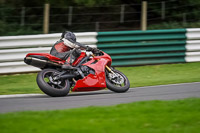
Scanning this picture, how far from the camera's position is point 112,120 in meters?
4.83

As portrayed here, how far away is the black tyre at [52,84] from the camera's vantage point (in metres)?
6.95

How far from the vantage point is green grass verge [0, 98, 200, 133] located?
4.39m

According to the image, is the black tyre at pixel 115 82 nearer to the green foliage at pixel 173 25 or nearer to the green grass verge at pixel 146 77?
the green grass verge at pixel 146 77

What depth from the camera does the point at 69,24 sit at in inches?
503

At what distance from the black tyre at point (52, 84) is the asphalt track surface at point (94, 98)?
0.44ft

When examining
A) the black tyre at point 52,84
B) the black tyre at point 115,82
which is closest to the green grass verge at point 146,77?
the black tyre at point 115,82

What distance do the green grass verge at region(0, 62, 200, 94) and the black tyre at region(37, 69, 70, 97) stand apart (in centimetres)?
139

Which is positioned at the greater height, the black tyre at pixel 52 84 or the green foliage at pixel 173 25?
the green foliage at pixel 173 25

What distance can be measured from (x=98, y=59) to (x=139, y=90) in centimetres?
119

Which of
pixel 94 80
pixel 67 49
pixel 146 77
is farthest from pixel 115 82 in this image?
pixel 146 77

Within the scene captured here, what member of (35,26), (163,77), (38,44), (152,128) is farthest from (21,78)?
(152,128)

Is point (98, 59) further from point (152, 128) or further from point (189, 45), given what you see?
point (189, 45)

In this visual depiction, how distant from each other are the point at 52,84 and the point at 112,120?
2636 millimetres

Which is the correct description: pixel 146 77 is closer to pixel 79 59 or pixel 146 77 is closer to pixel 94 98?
pixel 79 59
